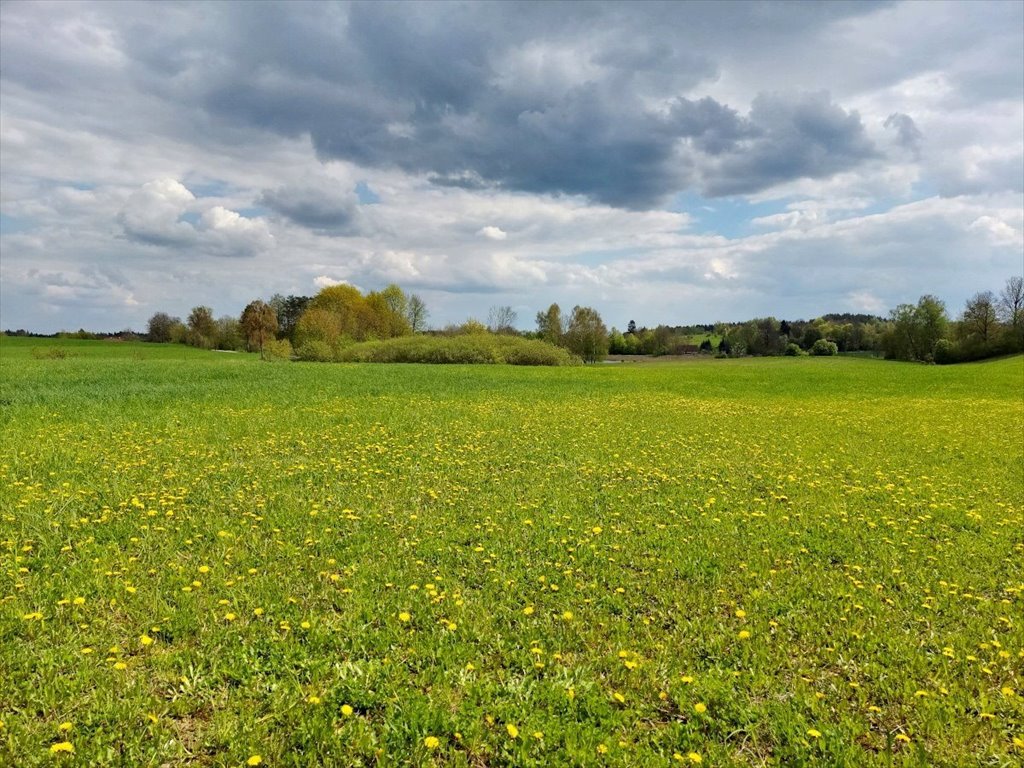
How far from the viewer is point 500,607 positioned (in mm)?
6203

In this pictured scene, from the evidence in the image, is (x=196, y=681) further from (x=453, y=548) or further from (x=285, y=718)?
(x=453, y=548)

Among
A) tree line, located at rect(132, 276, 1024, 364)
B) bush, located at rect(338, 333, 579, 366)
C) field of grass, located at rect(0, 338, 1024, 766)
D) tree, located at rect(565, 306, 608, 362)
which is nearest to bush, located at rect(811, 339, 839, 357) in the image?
tree line, located at rect(132, 276, 1024, 364)

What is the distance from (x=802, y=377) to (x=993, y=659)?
43.0m

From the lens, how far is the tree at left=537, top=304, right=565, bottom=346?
101125 mm

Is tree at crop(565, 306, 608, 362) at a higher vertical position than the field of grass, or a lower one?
higher

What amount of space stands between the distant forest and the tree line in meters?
0.16

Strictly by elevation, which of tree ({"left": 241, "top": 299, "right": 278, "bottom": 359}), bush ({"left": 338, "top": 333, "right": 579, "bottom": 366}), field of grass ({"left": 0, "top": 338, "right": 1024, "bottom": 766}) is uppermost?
tree ({"left": 241, "top": 299, "right": 278, "bottom": 359})

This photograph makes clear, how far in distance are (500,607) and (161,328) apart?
5682 inches

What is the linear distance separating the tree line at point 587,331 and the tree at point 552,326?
173 mm

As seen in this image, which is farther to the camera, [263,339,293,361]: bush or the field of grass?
[263,339,293,361]: bush

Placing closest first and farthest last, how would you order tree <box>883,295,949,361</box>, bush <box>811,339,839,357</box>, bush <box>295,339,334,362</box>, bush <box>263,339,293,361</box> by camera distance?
bush <box>295,339,334,362</box>
bush <box>263,339,293,361</box>
tree <box>883,295,949,361</box>
bush <box>811,339,839,357</box>

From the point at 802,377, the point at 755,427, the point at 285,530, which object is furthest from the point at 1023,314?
the point at 285,530

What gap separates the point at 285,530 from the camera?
8344 mm

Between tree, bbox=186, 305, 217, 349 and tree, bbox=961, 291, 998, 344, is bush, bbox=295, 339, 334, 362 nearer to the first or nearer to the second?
tree, bbox=186, 305, 217, 349
